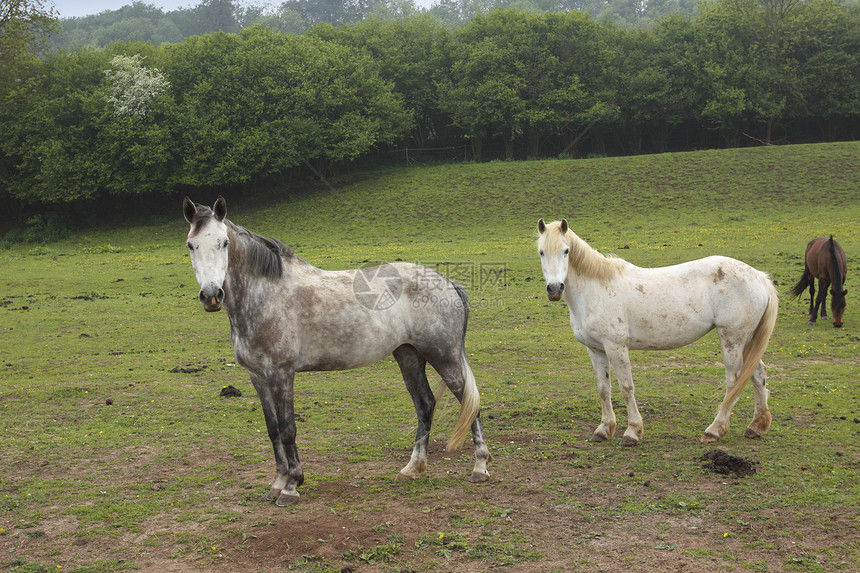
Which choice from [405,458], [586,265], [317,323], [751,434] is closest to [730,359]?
[751,434]

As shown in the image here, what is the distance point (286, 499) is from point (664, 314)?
4.56 meters

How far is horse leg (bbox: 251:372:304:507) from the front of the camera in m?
6.28

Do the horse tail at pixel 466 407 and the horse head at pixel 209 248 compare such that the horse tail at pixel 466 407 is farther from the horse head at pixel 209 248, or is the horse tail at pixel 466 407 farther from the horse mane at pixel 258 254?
the horse head at pixel 209 248

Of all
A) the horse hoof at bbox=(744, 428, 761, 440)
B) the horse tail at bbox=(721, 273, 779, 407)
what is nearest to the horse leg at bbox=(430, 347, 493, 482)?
the horse tail at bbox=(721, 273, 779, 407)

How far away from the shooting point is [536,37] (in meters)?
52.0

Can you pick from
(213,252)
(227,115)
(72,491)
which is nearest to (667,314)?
(213,252)

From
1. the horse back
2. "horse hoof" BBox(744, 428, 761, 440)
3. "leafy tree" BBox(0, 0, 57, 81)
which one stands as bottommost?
"horse hoof" BBox(744, 428, 761, 440)

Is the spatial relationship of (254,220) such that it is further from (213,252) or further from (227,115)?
(213,252)

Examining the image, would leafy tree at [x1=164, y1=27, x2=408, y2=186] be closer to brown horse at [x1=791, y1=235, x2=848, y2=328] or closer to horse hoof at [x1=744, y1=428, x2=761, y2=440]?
brown horse at [x1=791, y1=235, x2=848, y2=328]

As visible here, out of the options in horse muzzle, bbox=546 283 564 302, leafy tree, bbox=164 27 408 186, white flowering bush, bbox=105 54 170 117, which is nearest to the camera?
horse muzzle, bbox=546 283 564 302

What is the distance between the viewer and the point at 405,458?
7.39 m

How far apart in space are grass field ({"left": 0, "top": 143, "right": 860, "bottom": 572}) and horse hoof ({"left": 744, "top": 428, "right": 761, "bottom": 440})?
19 cm

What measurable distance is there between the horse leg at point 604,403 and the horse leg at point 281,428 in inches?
133

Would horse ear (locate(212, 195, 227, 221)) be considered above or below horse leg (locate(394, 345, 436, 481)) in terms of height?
above
